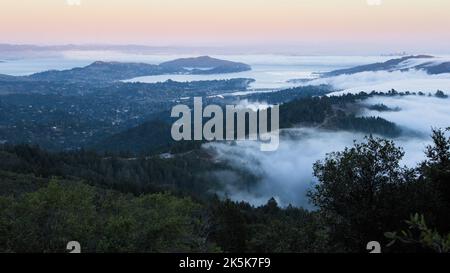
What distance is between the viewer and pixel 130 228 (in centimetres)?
1745

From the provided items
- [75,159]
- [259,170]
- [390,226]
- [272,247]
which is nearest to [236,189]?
Result: [259,170]

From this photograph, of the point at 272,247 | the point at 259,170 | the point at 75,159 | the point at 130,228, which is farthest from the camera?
the point at 259,170

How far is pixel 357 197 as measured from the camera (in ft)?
63.9

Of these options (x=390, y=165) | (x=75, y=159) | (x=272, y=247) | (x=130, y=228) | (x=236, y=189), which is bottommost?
(x=236, y=189)

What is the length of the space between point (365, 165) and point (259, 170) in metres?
166

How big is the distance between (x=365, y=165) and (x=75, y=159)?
122382 mm
